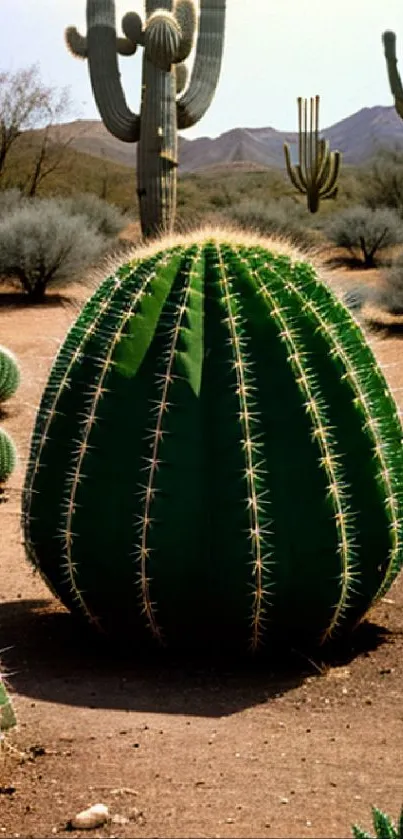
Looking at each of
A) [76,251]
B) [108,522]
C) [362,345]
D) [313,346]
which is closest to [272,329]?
[313,346]

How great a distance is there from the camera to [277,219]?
31.4 meters

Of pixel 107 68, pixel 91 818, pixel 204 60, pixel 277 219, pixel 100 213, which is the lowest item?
pixel 91 818

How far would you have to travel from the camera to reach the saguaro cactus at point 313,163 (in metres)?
23.4

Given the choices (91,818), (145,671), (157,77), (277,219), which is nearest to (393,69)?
(157,77)

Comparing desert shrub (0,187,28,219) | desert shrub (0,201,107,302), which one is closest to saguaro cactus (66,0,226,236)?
desert shrub (0,201,107,302)

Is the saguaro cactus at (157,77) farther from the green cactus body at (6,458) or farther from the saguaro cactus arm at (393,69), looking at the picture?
the green cactus body at (6,458)

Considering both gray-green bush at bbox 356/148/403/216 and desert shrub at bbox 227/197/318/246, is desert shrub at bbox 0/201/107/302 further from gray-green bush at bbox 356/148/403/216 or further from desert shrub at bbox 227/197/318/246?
gray-green bush at bbox 356/148/403/216

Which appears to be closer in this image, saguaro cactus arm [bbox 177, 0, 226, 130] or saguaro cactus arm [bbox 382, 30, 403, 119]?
saguaro cactus arm [bbox 382, 30, 403, 119]

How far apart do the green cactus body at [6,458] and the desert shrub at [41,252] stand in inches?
458

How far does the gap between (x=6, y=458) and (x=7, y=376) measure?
2.98 meters

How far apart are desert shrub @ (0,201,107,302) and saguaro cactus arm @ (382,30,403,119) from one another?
8.43m

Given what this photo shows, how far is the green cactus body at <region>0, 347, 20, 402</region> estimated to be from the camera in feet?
40.5

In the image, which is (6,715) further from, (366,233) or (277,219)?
(277,219)

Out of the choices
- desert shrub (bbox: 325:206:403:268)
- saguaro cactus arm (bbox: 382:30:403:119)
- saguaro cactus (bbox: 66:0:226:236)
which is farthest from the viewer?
desert shrub (bbox: 325:206:403:268)
